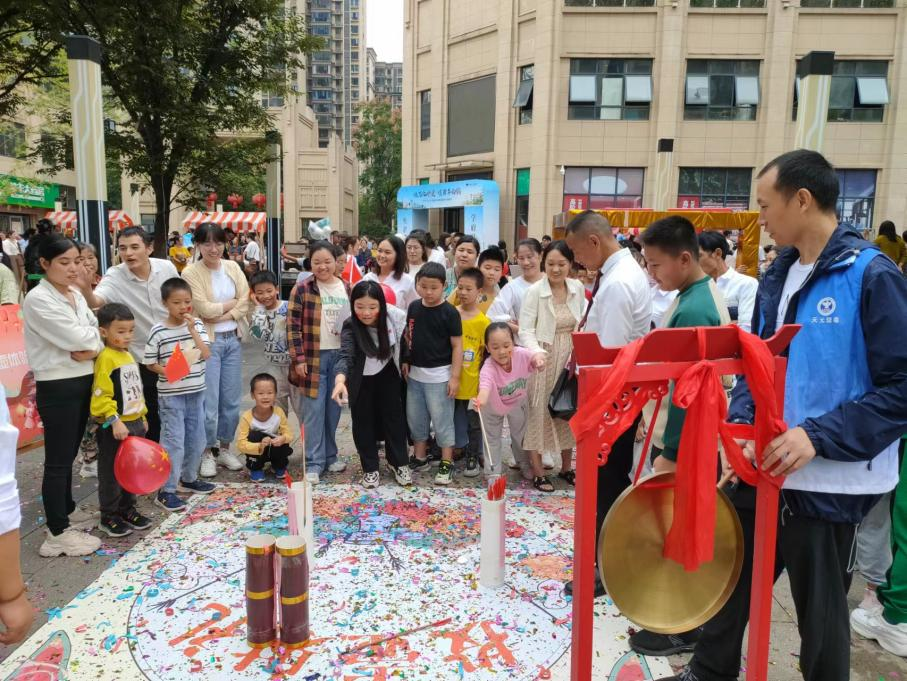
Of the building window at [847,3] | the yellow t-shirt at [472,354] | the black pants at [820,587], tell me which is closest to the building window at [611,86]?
the building window at [847,3]

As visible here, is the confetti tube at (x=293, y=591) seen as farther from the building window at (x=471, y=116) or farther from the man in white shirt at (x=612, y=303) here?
the building window at (x=471, y=116)

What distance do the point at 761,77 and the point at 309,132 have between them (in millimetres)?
37879

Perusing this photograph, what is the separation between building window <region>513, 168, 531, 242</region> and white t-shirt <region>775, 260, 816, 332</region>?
2173 cm

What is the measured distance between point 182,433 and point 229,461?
0.88 metres

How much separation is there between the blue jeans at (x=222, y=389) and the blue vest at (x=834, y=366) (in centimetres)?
413

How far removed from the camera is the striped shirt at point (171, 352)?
423 cm

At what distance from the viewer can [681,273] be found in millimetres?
2840

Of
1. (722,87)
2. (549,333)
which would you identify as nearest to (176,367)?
(549,333)

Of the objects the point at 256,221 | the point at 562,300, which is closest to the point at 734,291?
the point at 562,300

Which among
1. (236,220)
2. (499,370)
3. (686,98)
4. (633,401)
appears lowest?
(499,370)

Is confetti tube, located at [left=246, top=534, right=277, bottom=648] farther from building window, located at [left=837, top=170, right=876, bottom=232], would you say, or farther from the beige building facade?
building window, located at [left=837, top=170, right=876, bottom=232]

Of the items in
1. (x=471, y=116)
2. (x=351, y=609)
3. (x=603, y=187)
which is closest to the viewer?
(x=351, y=609)

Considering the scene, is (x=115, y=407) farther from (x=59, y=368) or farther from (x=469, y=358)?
(x=469, y=358)

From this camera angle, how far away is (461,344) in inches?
192
